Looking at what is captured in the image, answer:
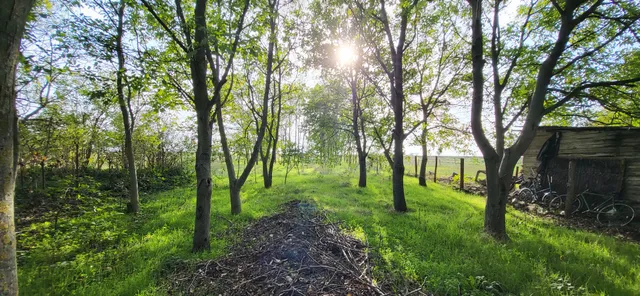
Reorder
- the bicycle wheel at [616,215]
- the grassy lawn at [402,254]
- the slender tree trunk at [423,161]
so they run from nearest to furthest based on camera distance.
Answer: the grassy lawn at [402,254], the bicycle wheel at [616,215], the slender tree trunk at [423,161]

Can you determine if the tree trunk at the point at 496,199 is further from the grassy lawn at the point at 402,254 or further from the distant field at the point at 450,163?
the distant field at the point at 450,163

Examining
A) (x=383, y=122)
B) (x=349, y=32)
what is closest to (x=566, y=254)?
(x=383, y=122)

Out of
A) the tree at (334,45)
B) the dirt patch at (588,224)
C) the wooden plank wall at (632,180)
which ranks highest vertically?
the tree at (334,45)

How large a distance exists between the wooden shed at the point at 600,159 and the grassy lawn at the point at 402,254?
4854 millimetres

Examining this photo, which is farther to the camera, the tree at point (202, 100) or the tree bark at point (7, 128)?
the tree at point (202, 100)

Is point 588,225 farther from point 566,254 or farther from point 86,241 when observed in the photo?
A: point 86,241

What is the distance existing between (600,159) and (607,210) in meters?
2.19

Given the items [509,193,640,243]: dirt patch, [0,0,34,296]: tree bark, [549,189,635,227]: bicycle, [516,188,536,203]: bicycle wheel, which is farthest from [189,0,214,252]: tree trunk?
[516,188,536,203]: bicycle wheel

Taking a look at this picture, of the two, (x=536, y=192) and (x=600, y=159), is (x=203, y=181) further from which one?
(x=600, y=159)

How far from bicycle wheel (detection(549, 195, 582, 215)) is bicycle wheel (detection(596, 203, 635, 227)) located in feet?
2.13

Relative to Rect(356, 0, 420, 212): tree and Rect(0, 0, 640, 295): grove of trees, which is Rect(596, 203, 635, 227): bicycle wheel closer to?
Rect(0, 0, 640, 295): grove of trees

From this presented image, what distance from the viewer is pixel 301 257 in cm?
374

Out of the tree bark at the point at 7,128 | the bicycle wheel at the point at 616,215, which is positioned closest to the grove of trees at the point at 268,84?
the tree bark at the point at 7,128

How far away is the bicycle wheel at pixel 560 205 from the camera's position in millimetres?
8969
